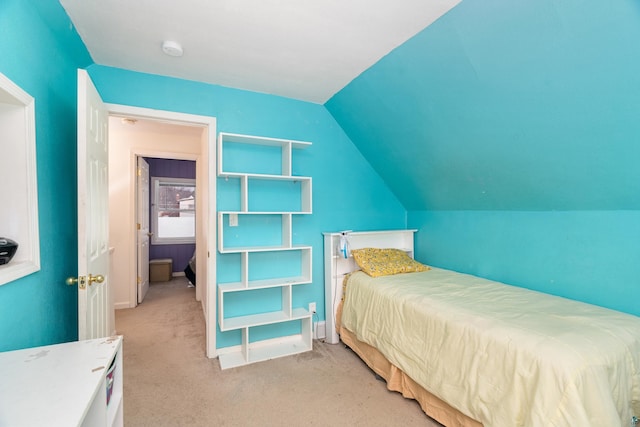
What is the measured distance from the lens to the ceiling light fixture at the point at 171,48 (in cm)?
Answer: 191

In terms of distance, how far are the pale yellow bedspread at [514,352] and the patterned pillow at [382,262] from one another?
0.39 meters

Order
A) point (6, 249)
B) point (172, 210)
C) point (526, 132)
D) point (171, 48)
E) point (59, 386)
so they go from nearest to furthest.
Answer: point (59, 386) < point (6, 249) < point (526, 132) < point (171, 48) < point (172, 210)

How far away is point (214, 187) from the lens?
253 centimetres

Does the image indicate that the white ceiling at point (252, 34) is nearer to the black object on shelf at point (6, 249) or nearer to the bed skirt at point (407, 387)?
the black object on shelf at point (6, 249)

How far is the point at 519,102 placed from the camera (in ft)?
5.58

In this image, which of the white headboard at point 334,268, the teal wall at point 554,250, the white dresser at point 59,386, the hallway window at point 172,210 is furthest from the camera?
the hallway window at point 172,210

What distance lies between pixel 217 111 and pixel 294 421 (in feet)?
7.79

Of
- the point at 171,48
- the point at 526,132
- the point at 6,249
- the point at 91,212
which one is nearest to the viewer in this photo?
the point at 6,249

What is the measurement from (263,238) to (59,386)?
1.91m

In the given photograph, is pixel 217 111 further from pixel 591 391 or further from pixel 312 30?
pixel 591 391

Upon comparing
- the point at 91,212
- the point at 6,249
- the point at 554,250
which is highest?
the point at 91,212

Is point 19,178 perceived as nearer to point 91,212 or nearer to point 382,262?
point 91,212

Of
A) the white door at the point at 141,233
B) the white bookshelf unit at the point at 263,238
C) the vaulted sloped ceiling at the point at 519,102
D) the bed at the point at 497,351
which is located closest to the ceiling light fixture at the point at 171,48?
the white bookshelf unit at the point at 263,238

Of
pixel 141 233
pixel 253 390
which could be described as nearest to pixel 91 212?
pixel 253 390
